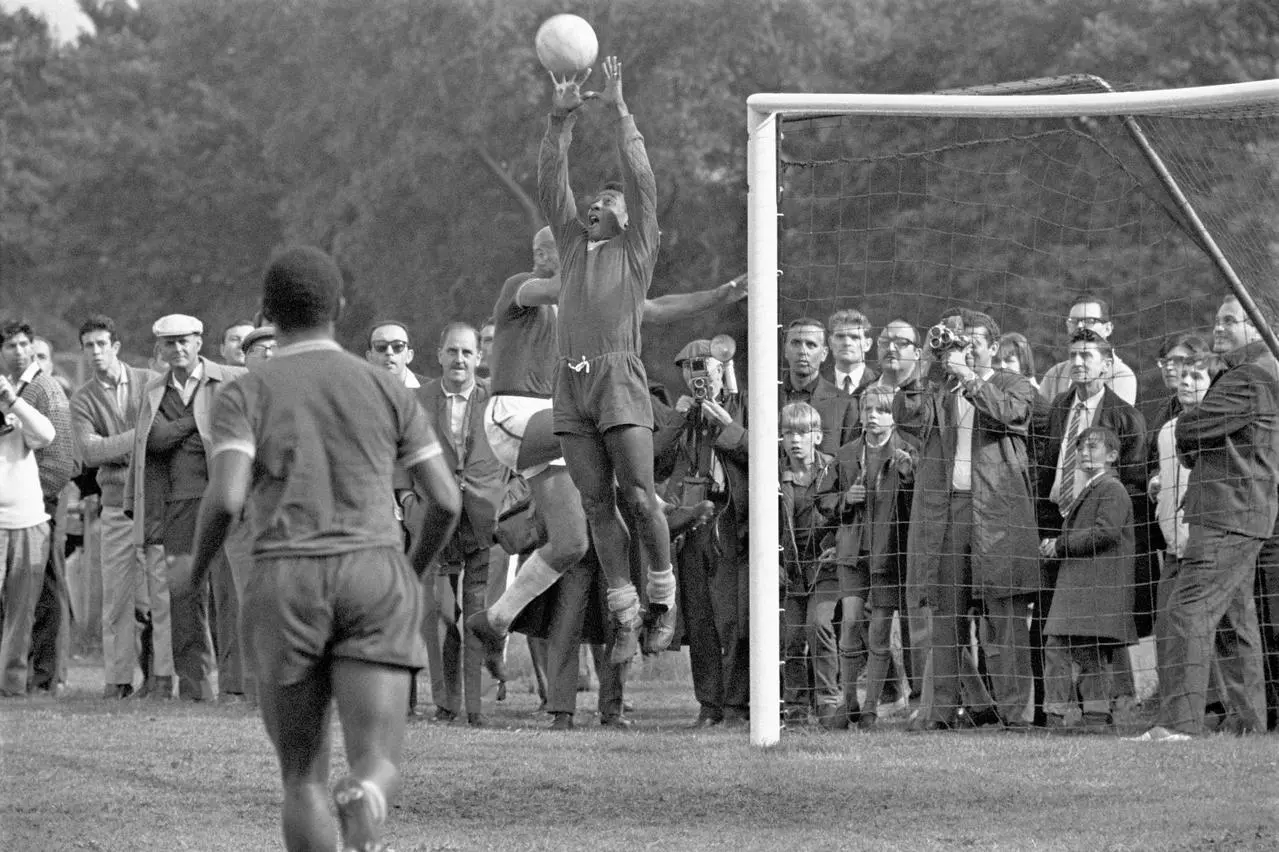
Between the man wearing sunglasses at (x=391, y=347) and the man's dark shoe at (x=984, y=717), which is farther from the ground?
the man wearing sunglasses at (x=391, y=347)

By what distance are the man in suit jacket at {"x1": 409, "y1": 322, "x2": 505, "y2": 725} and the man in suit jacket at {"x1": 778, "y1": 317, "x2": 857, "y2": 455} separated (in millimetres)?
2059

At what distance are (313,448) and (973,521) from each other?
6611 mm

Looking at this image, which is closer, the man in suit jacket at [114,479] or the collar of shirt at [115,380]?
the man in suit jacket at [114,479]

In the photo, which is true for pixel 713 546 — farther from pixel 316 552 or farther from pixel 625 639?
pixel 316 552

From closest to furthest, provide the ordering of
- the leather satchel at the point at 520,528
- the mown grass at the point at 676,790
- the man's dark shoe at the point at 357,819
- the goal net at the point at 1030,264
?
the man's dark shoe at the point at 357,819
the mown grass at the point at 676,790
the goal net at the point at 1030,264
the leather satchel at the point at 520,528

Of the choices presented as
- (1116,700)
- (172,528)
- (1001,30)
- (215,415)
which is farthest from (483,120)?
(215,415)

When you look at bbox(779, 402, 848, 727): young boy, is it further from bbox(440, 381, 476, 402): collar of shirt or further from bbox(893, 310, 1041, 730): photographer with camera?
bbox(440, 381, 476, 402): collar of shirt

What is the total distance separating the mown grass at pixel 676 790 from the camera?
845 centimetres

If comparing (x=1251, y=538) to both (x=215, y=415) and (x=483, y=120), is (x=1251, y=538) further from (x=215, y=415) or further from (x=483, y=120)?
(x=483, y=120)

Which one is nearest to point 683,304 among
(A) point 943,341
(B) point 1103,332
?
(A) point 943,341

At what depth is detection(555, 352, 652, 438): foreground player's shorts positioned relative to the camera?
10.0m

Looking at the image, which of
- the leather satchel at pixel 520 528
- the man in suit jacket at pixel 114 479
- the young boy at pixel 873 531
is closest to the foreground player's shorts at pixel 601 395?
the leather satchel at pixel 520 528

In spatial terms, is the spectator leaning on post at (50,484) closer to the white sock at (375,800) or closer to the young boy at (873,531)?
the young boy at (873,531)

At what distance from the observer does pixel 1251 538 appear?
36.4 feet
